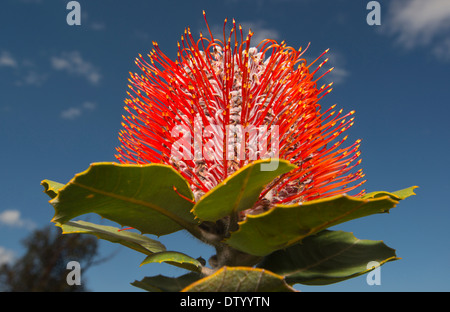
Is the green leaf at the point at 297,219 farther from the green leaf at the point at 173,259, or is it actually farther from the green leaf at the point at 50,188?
the green leaf at the point at 50,188

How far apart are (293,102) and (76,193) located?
43.2 inches

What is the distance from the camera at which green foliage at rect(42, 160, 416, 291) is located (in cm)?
143

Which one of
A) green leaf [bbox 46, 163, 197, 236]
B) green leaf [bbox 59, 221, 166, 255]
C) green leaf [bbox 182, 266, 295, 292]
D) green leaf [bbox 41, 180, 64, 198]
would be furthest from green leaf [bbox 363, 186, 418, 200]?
green leaf [bbox 41, 180, 64, 198]

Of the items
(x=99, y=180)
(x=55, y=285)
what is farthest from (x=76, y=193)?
(x=55, y=285)

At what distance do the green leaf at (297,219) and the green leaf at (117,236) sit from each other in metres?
0.55

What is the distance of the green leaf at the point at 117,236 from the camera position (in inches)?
75.5

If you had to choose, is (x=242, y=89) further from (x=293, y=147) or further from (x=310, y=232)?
(x=310, y=232)

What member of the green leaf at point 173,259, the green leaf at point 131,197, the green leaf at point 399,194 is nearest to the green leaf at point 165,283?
the green leaf at point 173,259

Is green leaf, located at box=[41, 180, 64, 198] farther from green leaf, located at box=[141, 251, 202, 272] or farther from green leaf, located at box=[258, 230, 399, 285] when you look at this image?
green leaf, located at box=[258, 230, 399, 285]

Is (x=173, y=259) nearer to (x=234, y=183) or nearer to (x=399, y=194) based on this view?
(x=234, y=183)

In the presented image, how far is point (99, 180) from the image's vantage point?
1.52m

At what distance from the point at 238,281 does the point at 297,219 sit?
315 millimetres

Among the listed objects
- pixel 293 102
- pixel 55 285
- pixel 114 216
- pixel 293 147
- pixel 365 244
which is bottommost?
pixel 55 285

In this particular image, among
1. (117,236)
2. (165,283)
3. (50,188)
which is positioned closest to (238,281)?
(165,283)
